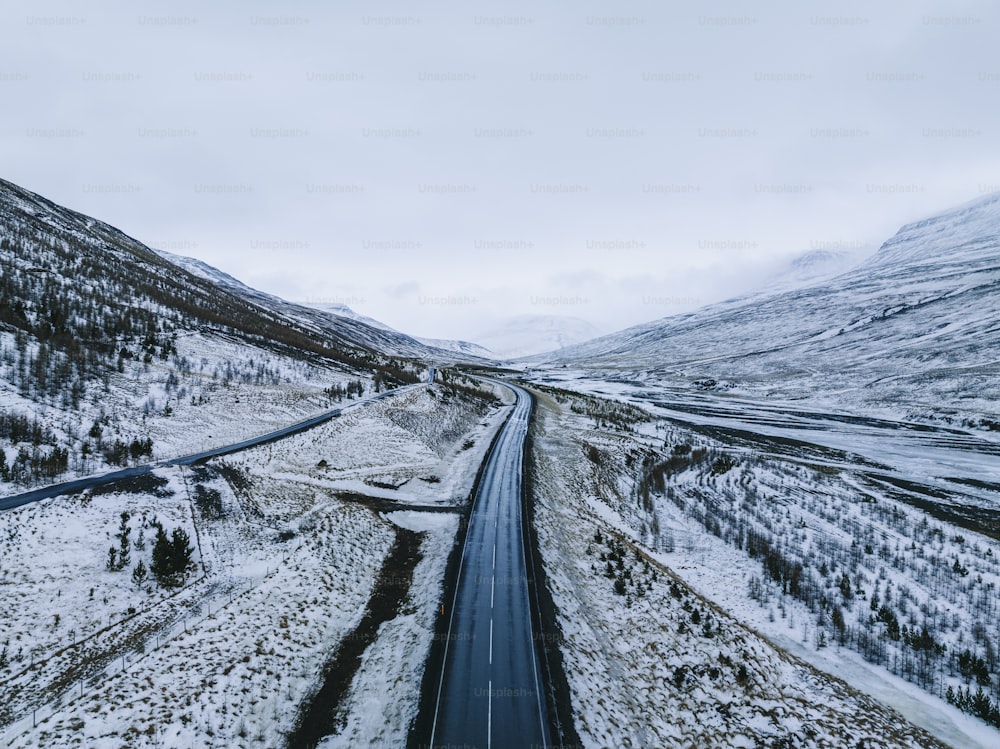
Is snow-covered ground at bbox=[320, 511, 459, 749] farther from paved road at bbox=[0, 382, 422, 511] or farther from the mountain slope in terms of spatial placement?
the mountain slope

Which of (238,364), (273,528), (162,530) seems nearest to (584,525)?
(273,528)

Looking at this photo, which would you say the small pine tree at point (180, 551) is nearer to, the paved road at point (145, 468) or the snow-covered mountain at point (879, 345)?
the paved road at point (145, 468)

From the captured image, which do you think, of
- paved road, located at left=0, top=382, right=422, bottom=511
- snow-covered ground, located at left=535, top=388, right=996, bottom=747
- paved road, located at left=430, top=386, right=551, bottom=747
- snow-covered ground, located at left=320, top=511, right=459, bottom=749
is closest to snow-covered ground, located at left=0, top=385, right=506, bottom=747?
snow-covered ground, located at left=320, top=511, right=459, bottom=749

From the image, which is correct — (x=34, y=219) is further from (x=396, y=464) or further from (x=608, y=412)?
(x=608, y=412)

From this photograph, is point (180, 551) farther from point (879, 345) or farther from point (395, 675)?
point (879, 345)

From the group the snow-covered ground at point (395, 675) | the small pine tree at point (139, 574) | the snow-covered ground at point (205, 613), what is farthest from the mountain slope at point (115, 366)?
the snow-covered ground at point (395, 675)
